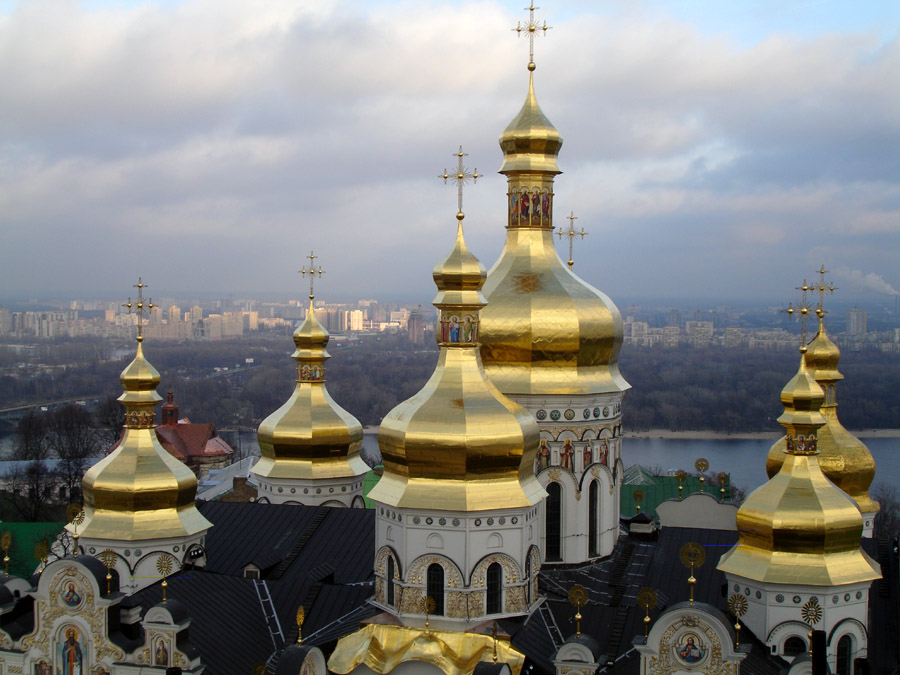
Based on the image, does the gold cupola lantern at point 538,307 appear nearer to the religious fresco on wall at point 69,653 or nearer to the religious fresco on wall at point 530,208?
the religious fresco on wall at point 530,208

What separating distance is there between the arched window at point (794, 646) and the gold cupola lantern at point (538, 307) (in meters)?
4.12

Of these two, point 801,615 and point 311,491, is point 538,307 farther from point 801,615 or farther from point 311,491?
point 311,491

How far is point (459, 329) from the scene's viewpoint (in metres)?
12.6

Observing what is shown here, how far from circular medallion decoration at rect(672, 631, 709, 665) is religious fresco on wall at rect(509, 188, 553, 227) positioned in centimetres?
654

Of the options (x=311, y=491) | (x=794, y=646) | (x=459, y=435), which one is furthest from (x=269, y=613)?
(x=794, y=646)

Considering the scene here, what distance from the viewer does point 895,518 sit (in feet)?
103

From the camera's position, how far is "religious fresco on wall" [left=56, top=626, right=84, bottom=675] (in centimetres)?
1229

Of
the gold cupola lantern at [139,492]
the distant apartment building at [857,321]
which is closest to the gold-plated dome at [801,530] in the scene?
the gold cupola lantern at [139,492]

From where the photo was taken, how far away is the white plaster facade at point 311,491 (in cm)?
1805

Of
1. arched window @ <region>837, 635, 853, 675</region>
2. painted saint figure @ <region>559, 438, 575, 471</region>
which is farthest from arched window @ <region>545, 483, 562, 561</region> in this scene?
arched window @ <region>837, 635, 853, 675</region>

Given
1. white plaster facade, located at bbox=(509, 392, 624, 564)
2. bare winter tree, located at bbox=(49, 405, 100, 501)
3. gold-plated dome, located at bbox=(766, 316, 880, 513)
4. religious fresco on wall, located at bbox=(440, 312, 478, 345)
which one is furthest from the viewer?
bare winter tree, located at bbox=(49, 405, 100, 501)

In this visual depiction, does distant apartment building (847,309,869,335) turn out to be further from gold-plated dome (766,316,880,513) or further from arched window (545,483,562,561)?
arched window (545,483,562,561)

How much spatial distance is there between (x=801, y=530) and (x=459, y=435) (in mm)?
3841

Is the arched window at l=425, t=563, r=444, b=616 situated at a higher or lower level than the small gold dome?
lower
